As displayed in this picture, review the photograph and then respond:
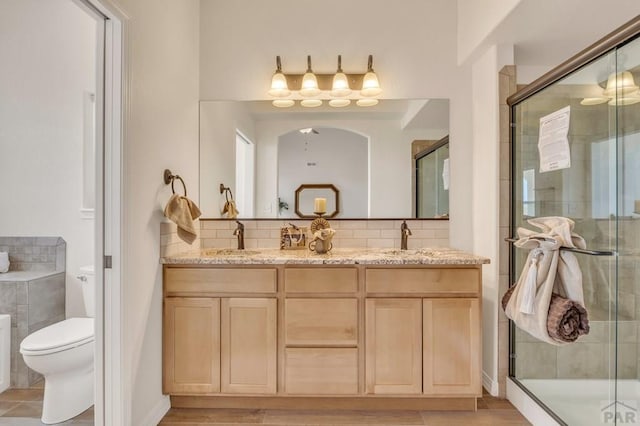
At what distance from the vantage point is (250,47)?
9.11ft

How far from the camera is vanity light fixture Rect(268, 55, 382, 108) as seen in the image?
8.82 feet

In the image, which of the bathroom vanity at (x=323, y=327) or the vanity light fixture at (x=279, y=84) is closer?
the bathroom vanity at (x=323, y=327)

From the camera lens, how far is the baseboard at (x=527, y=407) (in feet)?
6.41

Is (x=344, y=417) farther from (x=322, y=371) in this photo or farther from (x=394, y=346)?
(x=394, y=346)

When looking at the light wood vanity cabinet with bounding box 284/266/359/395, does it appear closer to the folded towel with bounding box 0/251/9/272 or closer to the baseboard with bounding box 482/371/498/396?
the baseboard with bounding box 482/371/498/396

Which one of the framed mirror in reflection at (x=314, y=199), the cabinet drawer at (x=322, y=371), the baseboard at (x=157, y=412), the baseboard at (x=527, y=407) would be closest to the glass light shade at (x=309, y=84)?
the framed mirror in reflection at (x=314, y=199)

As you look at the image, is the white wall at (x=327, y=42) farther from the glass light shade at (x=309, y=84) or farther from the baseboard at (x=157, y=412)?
the baseboard at (x=157, y=412)

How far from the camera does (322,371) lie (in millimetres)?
2129

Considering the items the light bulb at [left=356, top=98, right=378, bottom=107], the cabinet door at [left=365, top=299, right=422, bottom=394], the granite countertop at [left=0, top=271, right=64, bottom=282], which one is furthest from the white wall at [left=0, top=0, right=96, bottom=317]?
the cabinet door at [left=365, top=299, right=422, bottom=394]

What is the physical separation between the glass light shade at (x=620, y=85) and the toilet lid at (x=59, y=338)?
120 inches

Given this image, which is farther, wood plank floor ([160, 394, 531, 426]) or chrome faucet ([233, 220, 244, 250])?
chrome faucet ([233, 220, 244, 250])

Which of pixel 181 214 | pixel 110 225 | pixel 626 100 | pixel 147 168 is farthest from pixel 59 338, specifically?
pixel 626 100

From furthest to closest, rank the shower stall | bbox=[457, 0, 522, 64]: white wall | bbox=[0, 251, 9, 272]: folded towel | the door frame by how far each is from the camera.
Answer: bbox=[0, 251, 9, 272]: folded towel, bbox=[457, 0, 522, 64]: white wall, the shower stall, the door frame

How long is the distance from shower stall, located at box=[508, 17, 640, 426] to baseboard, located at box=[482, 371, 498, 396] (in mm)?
132
